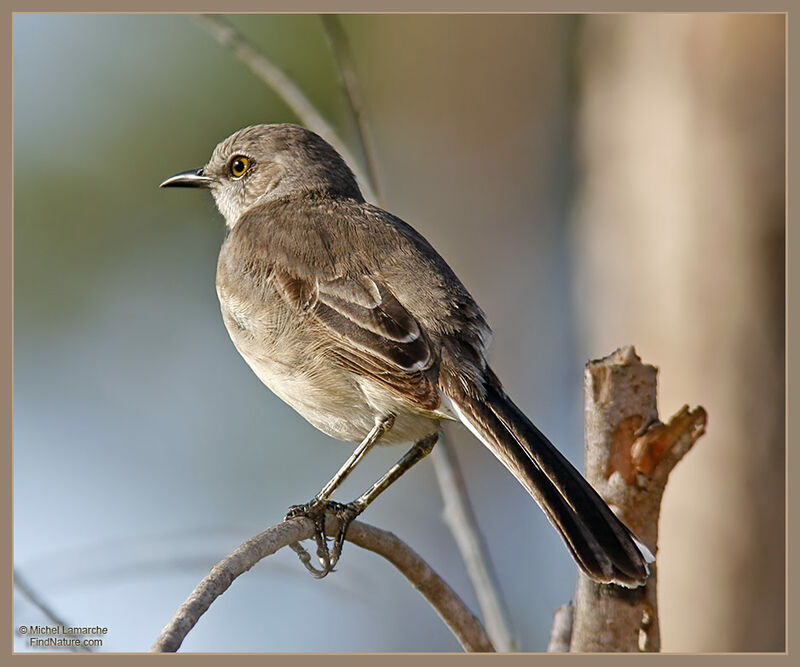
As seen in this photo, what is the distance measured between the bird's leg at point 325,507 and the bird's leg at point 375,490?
30 mm

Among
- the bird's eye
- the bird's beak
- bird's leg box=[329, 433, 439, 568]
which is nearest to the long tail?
bird's leg box=[329, 433, 439, 568]

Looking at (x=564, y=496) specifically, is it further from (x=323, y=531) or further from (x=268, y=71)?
(x=268, y=71)

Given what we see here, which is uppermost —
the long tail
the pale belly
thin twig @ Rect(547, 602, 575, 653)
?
the pale belly

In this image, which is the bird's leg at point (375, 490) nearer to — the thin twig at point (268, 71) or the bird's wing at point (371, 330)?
the bird's wing at point (371, 330)

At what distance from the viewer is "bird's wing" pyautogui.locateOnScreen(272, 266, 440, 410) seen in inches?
136

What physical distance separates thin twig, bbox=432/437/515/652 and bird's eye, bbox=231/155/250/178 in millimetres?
1856

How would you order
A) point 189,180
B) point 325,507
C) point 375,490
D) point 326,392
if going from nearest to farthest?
point 326,392 < point 325,507 < point 375,490 < point 189,180

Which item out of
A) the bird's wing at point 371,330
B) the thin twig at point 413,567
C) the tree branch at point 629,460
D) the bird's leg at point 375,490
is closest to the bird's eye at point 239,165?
the bird's wing at point 371,330

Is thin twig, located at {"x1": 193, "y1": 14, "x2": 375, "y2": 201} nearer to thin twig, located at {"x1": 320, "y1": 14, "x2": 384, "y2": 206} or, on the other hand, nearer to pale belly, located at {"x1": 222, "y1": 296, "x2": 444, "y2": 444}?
thin twig, located at {"x1": 320, "y1": 14, "x2": 384, "y2": 206}

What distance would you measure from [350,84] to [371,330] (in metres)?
1.15

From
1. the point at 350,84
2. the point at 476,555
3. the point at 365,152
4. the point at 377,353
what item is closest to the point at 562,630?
the point at 476,555

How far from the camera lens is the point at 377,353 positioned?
353 centimetres

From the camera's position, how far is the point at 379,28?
561 centimetres

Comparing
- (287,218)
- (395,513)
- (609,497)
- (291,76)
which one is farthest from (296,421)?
(609,497)
